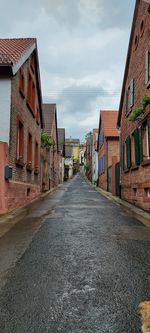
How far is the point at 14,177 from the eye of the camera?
39.9 ft

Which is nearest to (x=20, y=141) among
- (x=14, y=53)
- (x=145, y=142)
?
(x=14, y=53)

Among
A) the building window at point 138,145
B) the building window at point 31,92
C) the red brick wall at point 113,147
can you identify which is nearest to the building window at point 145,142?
the building window at point 138,145

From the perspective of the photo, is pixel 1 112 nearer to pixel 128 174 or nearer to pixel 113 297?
pixel 128 174

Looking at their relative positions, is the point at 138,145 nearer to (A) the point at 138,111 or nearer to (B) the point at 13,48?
(A) the point at 138,111

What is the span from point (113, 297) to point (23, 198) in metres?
10.5

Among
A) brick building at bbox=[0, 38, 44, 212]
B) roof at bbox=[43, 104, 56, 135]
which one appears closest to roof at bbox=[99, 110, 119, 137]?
roof at bbox=[43, 104, 56, 135]

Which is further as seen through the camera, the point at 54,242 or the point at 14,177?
the point at 14,177

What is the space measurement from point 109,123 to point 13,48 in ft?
55.2

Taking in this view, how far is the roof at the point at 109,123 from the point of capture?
2761 cm

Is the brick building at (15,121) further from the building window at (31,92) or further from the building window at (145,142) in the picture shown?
the building window at (145,142)

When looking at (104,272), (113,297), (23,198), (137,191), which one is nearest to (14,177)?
(23,198)

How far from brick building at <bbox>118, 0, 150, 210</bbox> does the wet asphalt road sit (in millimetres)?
5150

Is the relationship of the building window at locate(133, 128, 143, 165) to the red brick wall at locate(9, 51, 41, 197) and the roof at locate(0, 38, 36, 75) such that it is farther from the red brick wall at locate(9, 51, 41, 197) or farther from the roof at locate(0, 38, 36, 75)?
the roof at locate(0, 38, 36, 75)

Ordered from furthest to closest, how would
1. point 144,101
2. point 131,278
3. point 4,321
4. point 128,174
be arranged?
point 128,174, point 144,101, point 131,278, point 4,321
